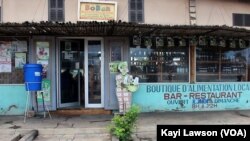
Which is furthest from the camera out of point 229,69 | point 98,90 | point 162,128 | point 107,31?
point 229,69

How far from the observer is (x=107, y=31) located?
10984mm

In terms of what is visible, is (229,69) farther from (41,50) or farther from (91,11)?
(41,50)

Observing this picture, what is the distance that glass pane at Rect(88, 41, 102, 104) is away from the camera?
1195 cm

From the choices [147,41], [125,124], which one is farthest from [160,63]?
[125,124]

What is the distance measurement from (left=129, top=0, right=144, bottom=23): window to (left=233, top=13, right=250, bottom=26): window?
Answer: 3.42m

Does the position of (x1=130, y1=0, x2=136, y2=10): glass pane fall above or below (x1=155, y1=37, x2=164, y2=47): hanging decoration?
above

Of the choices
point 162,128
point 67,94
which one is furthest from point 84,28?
point 162,128

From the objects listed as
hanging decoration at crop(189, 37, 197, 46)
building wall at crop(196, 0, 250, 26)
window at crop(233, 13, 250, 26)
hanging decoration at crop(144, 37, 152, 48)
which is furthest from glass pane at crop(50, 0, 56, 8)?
window at crop(233, 13, 250, 26)

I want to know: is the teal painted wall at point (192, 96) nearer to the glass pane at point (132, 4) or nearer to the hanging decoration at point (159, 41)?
the hanging decoration at point (159, 41)

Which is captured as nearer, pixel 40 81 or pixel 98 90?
pixel 40 81

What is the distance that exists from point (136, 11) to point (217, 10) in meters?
2.92

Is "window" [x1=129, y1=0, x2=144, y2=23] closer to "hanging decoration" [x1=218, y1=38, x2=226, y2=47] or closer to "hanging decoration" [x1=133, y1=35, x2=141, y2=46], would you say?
"hanging decoration" [x1=133, y1=35, x2=141, y2=46]

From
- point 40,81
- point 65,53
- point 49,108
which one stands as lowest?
point 49,108

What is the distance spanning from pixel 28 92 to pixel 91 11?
10.3ft
